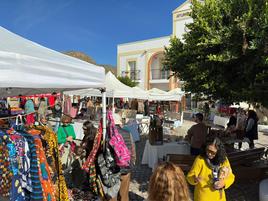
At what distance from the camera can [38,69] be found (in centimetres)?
298

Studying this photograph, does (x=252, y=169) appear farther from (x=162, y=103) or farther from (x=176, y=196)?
(x=162, y=103)

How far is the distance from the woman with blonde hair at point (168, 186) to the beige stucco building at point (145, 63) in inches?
1177

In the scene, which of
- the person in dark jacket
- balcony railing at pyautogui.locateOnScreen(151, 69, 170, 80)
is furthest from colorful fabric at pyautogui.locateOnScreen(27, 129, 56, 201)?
balcony railing at pyautogui.locateOnScreen(151, 69, 170, 80)

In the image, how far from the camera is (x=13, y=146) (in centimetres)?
285

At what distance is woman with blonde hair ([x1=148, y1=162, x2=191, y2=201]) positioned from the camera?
1.99m

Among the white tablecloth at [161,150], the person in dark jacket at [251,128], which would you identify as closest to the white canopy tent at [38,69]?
the white tablecloth at [161,150]

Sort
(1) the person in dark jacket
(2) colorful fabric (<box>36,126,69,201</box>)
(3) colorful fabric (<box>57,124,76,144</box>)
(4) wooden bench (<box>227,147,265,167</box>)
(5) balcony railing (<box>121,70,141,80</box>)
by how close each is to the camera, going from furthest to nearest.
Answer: (5) balcony railing (<box>121,70,141,80</box>) → (1) the person in dark jacket → (3) colorful fabric (<box>57,124,76,144</box>) → (4) wooden bench (<box>227,147,265,167</box>) → (2) colorful fabric (<box>36,126,69,201</box>)

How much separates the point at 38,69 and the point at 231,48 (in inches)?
111

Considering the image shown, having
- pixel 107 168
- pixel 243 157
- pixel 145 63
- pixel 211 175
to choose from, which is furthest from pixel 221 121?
pixel 145 63

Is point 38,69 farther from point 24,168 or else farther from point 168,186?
point 168,186

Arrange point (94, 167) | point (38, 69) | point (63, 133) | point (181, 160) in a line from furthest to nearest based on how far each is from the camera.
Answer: point (63, 133)
point (181, 160)
point (94, 167)
point (38, 69)

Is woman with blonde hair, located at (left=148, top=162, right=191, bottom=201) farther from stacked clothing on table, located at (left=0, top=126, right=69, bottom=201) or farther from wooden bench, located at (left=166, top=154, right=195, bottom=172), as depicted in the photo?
wooden bench, located at (left=166, top=154, right=195, bottom=172)

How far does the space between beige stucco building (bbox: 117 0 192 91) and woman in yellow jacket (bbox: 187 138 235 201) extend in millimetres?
28484

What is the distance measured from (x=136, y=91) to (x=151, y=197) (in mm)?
11697
